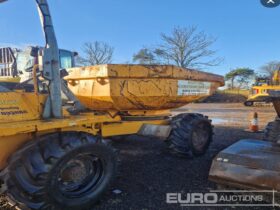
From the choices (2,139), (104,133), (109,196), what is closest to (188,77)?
(104,133)

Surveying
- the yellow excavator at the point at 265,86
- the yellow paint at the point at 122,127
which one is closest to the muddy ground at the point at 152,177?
the yellow paint at the point at 122,127

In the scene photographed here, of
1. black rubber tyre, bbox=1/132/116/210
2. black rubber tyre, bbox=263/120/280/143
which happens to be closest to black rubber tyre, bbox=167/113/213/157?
black rubber tyre, bbox=263/120/280/143

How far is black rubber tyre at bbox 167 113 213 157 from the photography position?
16.1 feet

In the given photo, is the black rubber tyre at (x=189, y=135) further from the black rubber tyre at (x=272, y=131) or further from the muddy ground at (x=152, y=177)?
the black rubber tyre at (x=272, y=131)

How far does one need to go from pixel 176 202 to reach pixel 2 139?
2.24 metres

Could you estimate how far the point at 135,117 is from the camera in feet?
15.4

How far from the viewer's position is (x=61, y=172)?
3182 millimetres

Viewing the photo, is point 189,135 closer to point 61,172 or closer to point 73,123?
point 73,123

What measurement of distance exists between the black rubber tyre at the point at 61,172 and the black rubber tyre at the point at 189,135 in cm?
166

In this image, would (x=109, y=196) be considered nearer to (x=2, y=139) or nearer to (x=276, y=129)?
(x=2, y=139)

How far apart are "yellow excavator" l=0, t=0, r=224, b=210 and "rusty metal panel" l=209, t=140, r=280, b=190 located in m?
1.36

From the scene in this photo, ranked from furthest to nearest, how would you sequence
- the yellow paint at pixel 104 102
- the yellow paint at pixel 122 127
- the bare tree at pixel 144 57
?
1. the bare tree at pixel 144 57
2. the yellow paint at pixel 122 127
3. the yellow paint at pixel 104 102

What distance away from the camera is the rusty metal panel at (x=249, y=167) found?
3.20 meters

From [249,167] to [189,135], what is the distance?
171cm
